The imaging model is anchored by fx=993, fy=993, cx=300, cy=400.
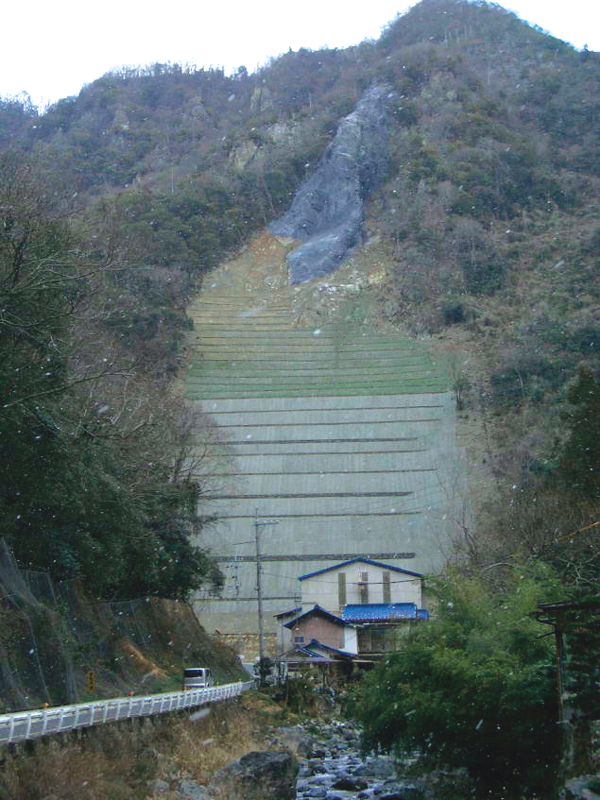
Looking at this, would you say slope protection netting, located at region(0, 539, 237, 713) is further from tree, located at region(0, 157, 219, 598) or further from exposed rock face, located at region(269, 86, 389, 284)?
exposed rock face, located at region(269, 86, 389, 284)

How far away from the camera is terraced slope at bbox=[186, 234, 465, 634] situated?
36.0 meters

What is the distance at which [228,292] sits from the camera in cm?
6981

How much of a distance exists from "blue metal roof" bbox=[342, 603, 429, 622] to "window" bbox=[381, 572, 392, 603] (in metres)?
0.30

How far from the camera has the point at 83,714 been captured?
12.4 m

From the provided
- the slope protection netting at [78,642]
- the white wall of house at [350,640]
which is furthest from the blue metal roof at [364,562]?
the slope protection netting at [78,642]

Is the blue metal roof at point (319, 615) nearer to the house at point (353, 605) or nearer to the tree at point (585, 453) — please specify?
the house at point (353, 605)

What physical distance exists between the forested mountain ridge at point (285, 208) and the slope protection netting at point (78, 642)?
1.44 meters

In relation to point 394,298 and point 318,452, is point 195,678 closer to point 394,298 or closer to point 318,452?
point 318,452

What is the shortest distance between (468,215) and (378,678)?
55785mm

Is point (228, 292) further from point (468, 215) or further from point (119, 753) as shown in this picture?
point (119, 753)

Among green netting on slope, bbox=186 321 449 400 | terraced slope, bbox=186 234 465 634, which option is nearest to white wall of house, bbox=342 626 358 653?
terraced slope, bbox=186 234 465 634

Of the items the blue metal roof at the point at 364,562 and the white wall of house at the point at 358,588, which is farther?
the white wall of house at the point at 358,588

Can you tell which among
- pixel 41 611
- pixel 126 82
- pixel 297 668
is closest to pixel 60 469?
pixel 41 611

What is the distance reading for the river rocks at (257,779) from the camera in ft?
45.4
